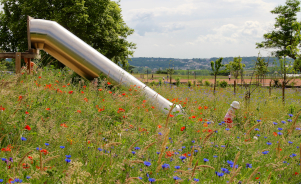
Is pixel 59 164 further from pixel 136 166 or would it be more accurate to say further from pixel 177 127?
pixel 177 127

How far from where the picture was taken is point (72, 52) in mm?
6754

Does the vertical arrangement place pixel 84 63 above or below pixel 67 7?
below

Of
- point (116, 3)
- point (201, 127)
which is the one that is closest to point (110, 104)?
point (201, 127)

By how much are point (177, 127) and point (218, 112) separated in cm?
260

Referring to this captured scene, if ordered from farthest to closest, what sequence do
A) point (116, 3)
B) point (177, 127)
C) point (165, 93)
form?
point (116, 3) < point (165, 93) < point (177, 127)

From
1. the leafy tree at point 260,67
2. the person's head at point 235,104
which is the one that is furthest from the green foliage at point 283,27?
the person's head at point 235,104

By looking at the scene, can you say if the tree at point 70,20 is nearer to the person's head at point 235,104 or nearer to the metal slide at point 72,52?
the metal slide at point 72,52

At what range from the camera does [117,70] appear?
6910mm

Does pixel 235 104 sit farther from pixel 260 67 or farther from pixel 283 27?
pixel 283 27

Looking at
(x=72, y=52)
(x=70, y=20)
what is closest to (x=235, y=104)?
(x=72, y=52)

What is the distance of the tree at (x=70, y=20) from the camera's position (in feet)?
68.0

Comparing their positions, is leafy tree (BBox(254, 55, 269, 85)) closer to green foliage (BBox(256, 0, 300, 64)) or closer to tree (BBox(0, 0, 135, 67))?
tree (BBox(0, 0, 135, 67))

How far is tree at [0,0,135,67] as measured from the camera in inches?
816

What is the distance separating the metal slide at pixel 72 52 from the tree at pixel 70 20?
1480cm
